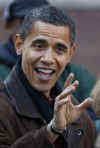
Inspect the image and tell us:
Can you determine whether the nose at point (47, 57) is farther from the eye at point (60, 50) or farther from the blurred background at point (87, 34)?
the blurred background at point (87, 34)

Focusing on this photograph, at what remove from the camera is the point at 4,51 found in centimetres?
440

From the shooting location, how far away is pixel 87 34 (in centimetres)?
1106

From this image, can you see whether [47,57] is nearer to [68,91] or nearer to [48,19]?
[48,19]

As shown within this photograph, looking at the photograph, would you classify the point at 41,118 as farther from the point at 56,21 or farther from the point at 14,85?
the point at 56,21

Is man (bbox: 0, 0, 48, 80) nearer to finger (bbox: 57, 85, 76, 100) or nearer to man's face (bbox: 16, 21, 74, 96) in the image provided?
man's face (bbox: 16, 21, 74, 96)

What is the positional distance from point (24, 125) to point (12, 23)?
2.10 m

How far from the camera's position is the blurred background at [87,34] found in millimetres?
10961

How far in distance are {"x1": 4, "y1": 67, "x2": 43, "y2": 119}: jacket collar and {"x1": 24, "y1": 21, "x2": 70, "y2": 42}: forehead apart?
307 millimetres

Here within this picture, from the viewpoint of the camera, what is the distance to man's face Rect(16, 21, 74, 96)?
2.86 meters

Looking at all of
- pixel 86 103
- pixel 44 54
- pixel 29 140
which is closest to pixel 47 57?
pixel 44 54

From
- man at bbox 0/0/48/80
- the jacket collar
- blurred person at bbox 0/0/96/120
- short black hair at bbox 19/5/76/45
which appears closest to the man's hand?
the jacket collar

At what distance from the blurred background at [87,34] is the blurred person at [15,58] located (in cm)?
624

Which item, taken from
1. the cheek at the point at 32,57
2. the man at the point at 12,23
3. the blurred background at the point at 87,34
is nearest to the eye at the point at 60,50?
the cheek at the point at 32,57

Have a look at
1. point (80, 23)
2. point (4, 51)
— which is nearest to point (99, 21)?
point (80, 23)
